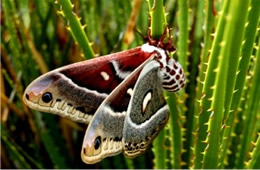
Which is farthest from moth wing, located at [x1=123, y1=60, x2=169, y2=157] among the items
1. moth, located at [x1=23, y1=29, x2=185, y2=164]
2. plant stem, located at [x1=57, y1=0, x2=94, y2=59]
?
plant stem, located at [x1=57, y1=0, x2=94, y2=59]

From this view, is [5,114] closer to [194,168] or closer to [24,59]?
[24,59]

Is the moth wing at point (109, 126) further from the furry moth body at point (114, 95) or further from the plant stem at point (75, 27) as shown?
the plant stem at point (75, 27)

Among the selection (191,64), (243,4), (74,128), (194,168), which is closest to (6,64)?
(74,128)

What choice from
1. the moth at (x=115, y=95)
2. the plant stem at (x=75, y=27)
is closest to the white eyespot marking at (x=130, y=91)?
Result: the moth at (x=115, y=95)

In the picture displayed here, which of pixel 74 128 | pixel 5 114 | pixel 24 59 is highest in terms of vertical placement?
pixel 24 59

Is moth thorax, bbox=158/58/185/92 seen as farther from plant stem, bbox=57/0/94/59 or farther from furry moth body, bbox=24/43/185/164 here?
plant stem, bbox=57/0/94/59

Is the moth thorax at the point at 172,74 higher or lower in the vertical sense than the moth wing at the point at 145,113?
higher

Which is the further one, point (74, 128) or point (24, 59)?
point (74, 128)

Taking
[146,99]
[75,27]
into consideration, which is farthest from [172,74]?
[75,27]
